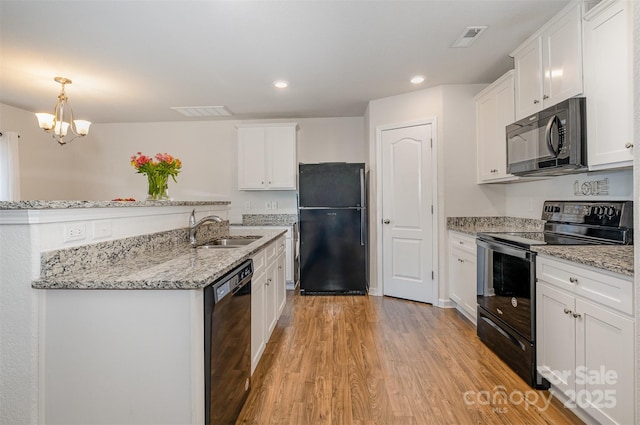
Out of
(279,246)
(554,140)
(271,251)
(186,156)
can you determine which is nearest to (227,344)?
(271,251)

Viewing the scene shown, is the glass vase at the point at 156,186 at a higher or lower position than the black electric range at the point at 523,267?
higher

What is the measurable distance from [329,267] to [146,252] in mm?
2489

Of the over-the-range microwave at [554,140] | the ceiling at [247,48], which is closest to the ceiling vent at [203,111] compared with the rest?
the ceiling at [247,48]

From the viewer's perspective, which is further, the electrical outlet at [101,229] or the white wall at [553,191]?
the white wall at [553,191]

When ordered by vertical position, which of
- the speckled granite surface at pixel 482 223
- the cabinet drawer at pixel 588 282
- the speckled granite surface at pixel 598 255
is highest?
the speckled granite surface at pixel 482 223

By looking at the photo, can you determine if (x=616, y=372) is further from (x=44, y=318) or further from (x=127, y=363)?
(x=44, y=318)

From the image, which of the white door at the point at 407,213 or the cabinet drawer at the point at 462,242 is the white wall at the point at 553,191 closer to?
the cabinet drawer at the point at 462,242

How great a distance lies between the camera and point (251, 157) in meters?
4.52

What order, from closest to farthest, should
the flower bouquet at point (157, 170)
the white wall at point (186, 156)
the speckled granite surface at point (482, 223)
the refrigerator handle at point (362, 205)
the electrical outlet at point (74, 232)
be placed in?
the electrical outlet at point (74, 232), the flower bouquet at point (157, 170), the speckled granite surface at point (482, 223), the refrigerator handle at point (362, 205), the white wall at point (186, 156)

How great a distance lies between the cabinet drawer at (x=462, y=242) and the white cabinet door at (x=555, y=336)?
3.07ft

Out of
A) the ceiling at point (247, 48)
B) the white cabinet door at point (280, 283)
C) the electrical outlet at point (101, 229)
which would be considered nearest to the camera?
the electrical outlet at point (101, 229)

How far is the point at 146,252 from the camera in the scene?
182 centimetres

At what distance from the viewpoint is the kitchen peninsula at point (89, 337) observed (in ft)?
3.87

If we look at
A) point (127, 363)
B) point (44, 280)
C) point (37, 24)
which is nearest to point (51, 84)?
point (37, 24)
